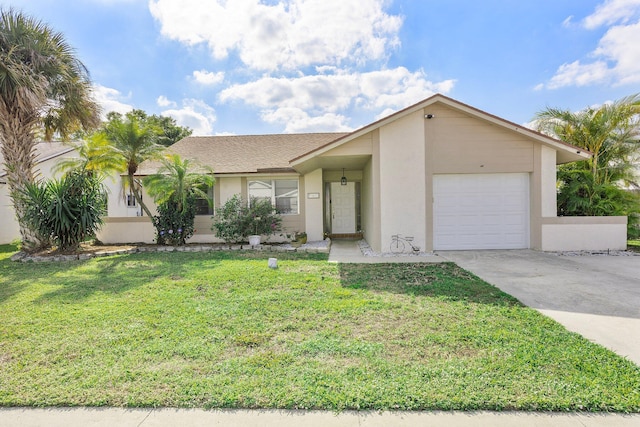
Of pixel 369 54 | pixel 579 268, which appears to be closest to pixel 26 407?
pixel 579 268

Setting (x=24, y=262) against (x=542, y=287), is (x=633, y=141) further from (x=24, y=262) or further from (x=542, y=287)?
(x=24, y=262)

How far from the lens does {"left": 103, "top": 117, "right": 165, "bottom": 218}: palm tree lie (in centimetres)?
1055

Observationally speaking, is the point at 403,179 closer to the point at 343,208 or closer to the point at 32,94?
the point at 343,208

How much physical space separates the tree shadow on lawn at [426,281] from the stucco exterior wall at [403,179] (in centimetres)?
186

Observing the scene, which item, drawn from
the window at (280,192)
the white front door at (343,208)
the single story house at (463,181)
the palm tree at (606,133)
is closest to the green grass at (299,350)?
the single story house at (463,181)

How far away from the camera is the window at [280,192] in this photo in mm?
12344

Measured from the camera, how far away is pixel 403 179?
9.43 meters

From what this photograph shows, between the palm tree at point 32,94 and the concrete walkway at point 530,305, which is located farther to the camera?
the palm tree at point 32,94

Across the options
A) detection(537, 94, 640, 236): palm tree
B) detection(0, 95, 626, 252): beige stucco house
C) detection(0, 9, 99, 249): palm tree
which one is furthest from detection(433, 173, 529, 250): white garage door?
detection(0, 9, 99, 249): palm tree

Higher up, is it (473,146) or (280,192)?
(473,146)

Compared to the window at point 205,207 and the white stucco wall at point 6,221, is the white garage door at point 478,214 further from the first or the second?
the white stucco wall at point 6,221

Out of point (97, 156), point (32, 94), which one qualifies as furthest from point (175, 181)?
point (32, 94)

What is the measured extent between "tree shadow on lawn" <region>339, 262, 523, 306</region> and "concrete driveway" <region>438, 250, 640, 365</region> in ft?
1.22

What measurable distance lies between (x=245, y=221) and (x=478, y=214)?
801 cm
